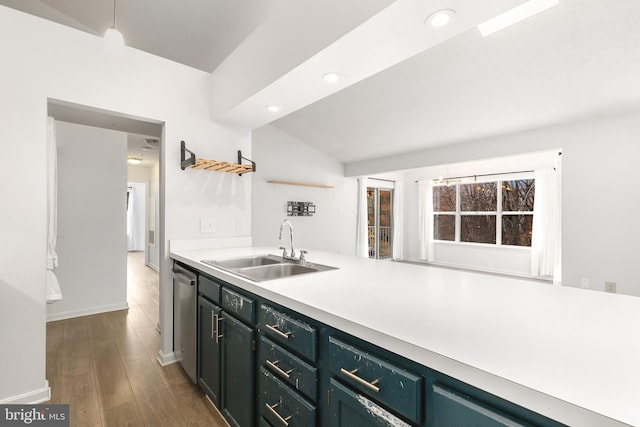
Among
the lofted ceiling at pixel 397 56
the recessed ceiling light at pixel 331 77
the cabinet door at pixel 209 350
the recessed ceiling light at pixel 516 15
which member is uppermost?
the recessed ceiling light at pixel 516 15

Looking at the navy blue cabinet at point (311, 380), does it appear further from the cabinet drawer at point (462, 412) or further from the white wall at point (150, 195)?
the white wall at point (150, 195)

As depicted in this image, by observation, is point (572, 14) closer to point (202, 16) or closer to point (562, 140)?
point (562, 140)

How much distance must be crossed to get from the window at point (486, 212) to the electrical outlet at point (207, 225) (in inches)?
219

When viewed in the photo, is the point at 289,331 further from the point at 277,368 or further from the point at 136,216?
the point at 136,216

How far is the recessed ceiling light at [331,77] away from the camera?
1.84 meters

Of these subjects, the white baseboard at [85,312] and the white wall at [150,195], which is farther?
the white wall at [150,195]

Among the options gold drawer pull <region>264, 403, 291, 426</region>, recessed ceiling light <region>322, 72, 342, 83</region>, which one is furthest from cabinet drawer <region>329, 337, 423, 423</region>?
recessed ceiling light <region>322, 72, 342, 83</region>

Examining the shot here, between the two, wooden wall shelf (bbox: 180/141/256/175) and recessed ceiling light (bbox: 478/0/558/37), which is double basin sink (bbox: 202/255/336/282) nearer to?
wooden wall shelf (bbox: 180/141/256/175)

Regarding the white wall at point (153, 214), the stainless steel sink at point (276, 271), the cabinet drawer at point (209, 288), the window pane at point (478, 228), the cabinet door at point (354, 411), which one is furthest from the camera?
the white wall at point (153, 214)

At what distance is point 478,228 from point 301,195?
3.77 meters

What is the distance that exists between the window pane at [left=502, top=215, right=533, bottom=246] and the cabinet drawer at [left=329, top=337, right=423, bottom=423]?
602cm

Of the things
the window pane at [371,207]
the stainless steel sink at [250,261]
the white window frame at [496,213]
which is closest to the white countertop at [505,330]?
the stainless steel sink at [250,261]

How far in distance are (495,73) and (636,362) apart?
320 centimetres

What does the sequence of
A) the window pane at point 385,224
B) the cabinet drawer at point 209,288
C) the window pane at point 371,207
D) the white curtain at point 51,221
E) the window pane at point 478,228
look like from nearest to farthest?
the cabinet drawer at point 209,288 → the white curtain at point 51,221 → the window pane at point 478,228 → the window pane at point 371,207 → the window pane at point 385,224
